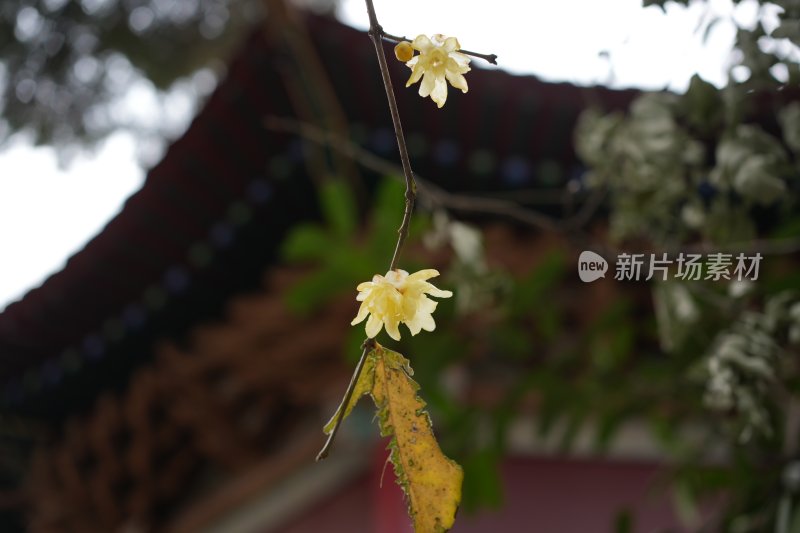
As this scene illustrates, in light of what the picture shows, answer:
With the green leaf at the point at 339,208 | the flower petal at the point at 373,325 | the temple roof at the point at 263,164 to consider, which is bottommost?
the flower petal at the point at 373,325

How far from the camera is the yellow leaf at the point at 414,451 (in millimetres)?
565

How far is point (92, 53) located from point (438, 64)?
3.28 m

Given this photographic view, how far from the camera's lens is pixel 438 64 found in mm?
556

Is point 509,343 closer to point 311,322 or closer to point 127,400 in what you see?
point 311,322

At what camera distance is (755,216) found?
162cm

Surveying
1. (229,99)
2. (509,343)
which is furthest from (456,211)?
(229,99)

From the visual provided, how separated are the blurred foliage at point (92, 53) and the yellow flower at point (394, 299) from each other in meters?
2.88

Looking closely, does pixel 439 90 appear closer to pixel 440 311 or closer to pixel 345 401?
pixel 345 401

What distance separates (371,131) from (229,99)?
0.23 meters

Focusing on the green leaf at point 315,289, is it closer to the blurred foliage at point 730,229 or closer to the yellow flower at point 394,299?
the blurred foliage at point 730,229

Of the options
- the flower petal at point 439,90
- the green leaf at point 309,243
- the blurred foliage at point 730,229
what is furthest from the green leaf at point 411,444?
the green leaf at point 309,243

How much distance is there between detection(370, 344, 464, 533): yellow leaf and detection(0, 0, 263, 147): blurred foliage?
2.86 metres

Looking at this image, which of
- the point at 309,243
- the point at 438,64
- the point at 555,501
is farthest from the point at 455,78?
the point at 555,501

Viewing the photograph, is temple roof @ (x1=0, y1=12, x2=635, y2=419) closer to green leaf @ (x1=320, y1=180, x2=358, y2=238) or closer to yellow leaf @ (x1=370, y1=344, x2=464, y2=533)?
green leaf @ (x1=320, y1=180, x2=358, y2=238)
